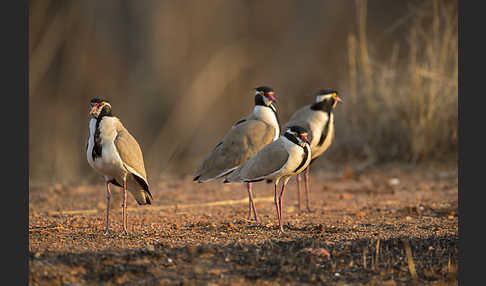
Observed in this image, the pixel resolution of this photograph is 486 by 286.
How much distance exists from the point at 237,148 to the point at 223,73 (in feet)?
21.4

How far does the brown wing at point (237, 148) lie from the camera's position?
20.3 feet

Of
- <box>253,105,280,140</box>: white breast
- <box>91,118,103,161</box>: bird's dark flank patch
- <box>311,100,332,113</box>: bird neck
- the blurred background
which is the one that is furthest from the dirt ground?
the blurred background

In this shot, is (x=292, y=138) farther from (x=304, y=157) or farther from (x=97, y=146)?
(x=97, y=146)

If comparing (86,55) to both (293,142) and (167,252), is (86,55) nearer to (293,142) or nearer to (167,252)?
(293,142)

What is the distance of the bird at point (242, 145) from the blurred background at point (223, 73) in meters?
3.25

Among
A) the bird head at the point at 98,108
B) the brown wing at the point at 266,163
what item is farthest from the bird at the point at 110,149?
the brown wing at the point at 266,163

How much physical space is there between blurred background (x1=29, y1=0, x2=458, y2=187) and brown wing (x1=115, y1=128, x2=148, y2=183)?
4.20m

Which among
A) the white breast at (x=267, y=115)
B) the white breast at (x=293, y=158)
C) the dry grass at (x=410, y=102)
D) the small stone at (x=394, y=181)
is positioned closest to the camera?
the white breast at (x=293, y=158)

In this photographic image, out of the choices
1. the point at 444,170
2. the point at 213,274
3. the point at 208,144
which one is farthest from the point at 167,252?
the point at 208,144

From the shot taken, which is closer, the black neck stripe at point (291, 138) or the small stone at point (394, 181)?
the black neck stripe at point (291, 138)

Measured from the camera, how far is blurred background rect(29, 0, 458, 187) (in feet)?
31.1

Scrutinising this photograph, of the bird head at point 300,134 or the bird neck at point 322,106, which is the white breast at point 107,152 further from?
the bird neck at point 322,106

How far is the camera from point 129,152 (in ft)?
16.5

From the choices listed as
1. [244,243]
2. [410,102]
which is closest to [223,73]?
[410,102]
